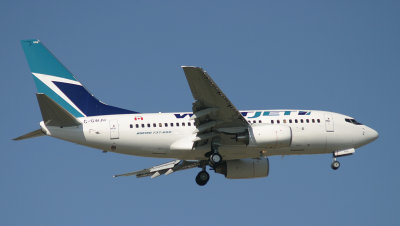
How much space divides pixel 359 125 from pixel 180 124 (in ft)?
42.9

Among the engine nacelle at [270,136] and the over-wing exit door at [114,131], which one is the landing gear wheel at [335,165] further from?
the over-wing exit door at [114,131]

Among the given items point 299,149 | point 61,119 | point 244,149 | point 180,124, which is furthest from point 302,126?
point 61,119

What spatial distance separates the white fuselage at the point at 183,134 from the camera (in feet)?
130

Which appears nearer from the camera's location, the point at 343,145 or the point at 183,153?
the point at 183,153

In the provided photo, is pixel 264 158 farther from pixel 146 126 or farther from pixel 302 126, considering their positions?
pixel 146 126

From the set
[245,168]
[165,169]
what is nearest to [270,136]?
[245,168]

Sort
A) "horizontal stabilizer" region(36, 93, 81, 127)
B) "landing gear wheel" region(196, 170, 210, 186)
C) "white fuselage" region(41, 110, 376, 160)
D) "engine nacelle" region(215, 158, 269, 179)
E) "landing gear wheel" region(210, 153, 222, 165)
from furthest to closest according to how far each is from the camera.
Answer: "engine nacelle" region(215, 158, 269, 179)
"landing gear wheel" region(196, 170, 210, 186)
"landing gear wheel" region(210, 153, 222, 165)
"white fuselage" region(41, 110, 376, 160)
"horizontal stabilizer" region(36, 93, 81, 127)

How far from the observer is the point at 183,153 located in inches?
1613

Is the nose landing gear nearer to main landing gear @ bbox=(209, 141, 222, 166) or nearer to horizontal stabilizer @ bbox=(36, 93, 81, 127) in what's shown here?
main landing gear @ bbox=(209, 141, 222, 166)

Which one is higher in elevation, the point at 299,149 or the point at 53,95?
the point at 53,95

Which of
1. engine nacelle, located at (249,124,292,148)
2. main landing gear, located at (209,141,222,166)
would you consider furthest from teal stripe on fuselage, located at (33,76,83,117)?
engine nacelle, located at (249,124,292,148)

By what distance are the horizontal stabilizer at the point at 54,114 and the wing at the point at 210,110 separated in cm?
732

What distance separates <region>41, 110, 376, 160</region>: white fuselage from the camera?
3950 cm

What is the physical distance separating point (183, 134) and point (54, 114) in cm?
812
